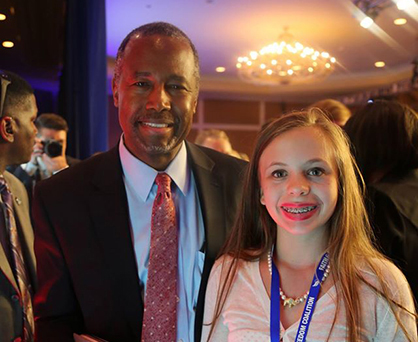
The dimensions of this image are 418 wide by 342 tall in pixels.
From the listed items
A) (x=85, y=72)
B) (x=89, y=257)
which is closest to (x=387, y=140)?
(x=89, y=257)

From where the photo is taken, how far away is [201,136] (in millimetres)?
4754

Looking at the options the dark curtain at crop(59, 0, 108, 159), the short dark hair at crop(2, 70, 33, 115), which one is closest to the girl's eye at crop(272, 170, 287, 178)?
the short dark hair at crop(2, 70, 33, 115)

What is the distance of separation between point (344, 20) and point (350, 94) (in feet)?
16.7

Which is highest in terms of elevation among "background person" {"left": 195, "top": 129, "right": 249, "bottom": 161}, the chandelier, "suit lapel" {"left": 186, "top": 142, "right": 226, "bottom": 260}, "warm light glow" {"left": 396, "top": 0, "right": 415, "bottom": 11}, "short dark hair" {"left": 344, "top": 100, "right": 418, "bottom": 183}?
"warm light glow" {"left": 396, "top": 0, "right": 415, "bottom": 11}

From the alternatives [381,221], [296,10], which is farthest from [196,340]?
[296,10]

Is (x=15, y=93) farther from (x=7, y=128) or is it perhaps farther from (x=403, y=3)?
(x=403, y=3)

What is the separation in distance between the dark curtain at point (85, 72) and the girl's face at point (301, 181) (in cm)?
210

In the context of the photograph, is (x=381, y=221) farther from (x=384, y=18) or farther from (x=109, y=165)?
(x=384, y=18)

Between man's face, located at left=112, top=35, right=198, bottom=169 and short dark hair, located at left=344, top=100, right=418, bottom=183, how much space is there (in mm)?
708

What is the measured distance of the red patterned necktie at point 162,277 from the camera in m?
1.30

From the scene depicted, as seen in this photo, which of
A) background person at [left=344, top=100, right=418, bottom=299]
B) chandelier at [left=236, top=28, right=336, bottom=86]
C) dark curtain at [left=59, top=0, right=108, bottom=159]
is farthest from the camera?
chandelier at [left=236, top=28, right=336, bottom=86]

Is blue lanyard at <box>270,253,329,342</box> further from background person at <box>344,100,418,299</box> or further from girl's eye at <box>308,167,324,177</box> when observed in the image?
background person at <box>344,100,418,299</box>

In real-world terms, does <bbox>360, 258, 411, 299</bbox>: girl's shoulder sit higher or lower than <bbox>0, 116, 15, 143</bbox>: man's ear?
lower

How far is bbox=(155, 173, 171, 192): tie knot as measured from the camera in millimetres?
1408
